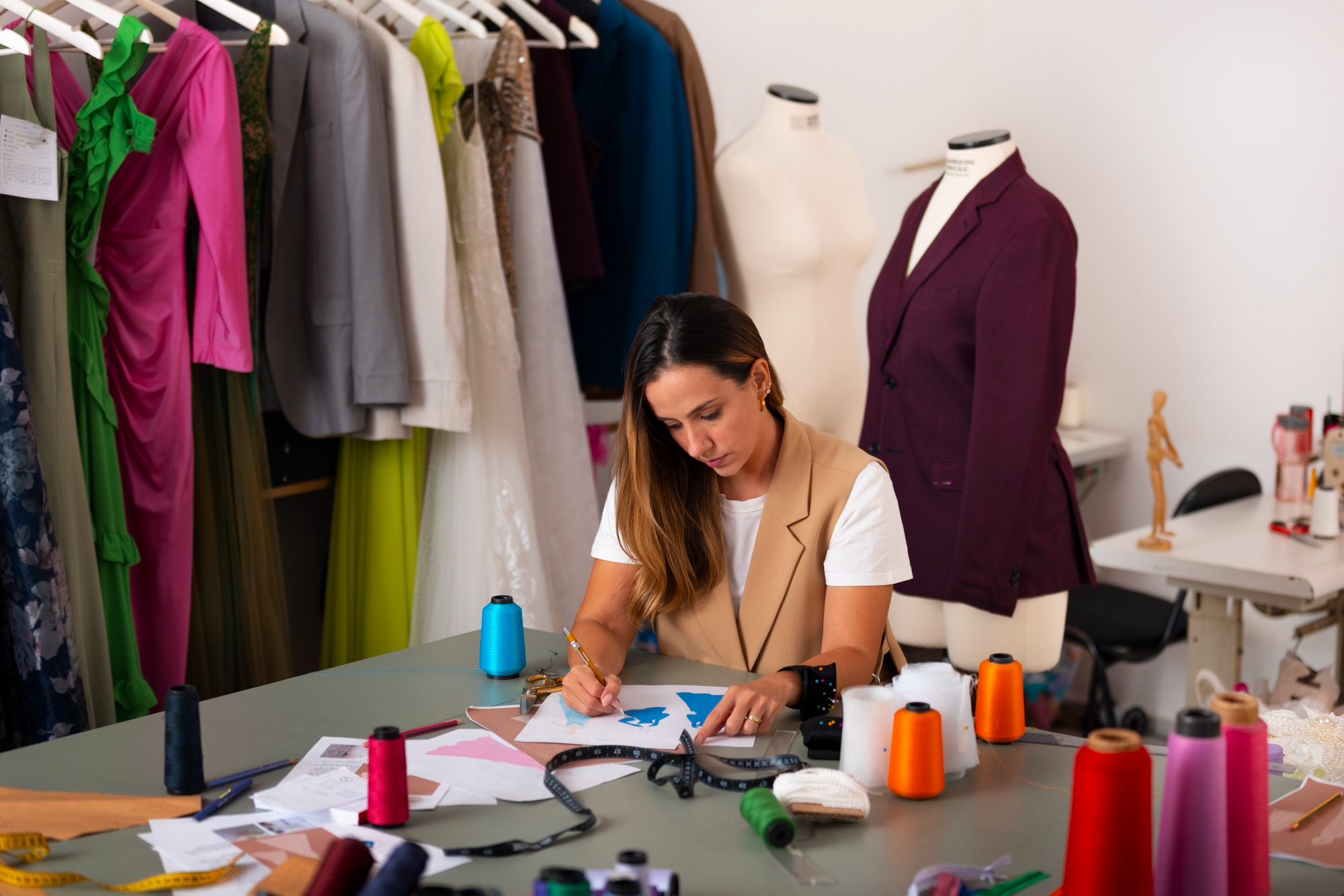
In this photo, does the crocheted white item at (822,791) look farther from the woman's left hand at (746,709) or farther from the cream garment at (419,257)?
the cream garment at (419,257)

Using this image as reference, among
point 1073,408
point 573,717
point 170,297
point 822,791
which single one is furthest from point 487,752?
point 1073,408

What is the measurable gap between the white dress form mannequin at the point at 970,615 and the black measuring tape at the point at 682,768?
0.97 metres

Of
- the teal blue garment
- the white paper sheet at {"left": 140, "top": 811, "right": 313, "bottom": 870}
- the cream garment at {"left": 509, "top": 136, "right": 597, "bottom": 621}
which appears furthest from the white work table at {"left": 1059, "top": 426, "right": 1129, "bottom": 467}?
the white paper sheet at {"left": 140, "top": 811, "right": 313, "bottom": 870}

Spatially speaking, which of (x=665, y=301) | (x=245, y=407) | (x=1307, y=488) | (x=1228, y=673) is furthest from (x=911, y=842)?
(x=1307, y=488)

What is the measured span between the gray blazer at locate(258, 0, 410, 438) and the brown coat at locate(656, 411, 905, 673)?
100 centimetres

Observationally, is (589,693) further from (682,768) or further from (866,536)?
(866,536)

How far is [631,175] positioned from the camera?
3373 mm

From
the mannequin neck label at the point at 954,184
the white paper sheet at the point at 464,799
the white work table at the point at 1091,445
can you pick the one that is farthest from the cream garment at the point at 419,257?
the white work table at the point at 1091,445

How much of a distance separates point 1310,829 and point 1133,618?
8.60 ft

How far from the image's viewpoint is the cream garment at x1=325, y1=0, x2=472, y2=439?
9.27ft

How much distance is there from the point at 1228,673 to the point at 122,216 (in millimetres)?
2870

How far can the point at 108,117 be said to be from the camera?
233cm

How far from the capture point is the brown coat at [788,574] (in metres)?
2.11

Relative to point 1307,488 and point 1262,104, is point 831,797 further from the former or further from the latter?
point 1262,104
